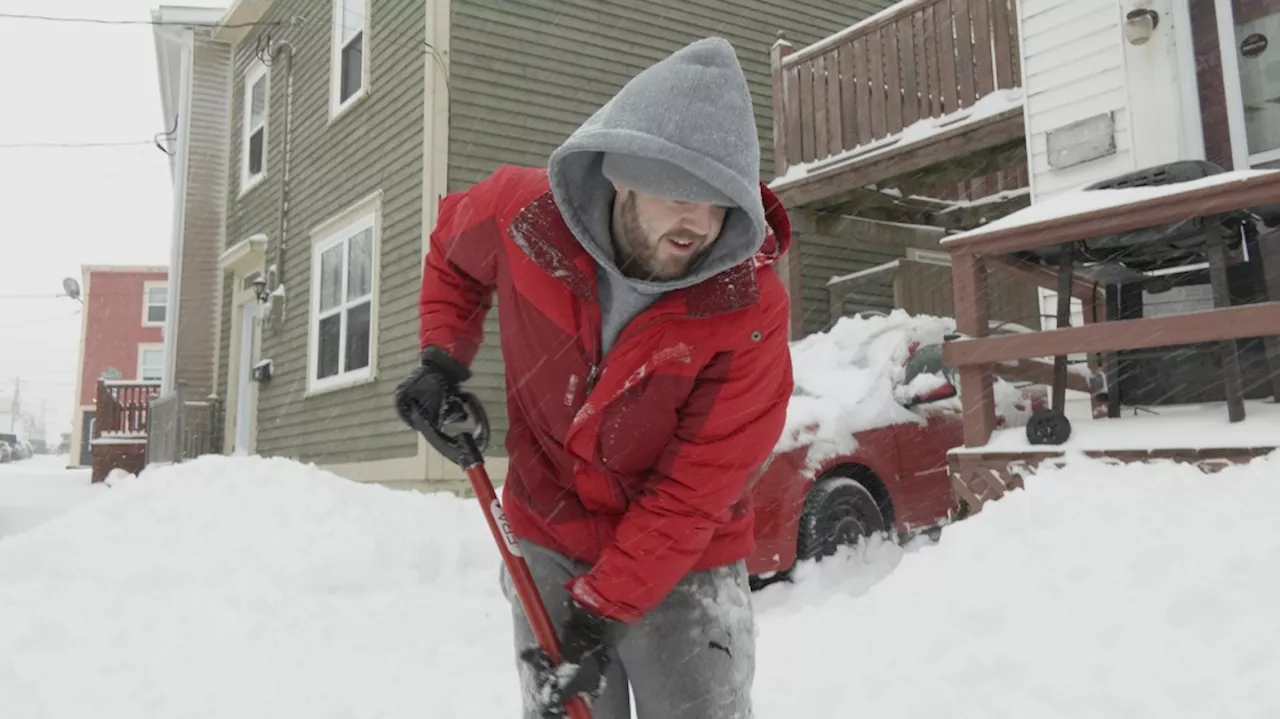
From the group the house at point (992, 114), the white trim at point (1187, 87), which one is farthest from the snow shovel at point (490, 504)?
the white trim at point (1187, 87)

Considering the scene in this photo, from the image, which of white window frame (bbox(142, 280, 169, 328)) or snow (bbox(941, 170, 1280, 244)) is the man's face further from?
white window frame (bbox(142, 280, 169, 328))

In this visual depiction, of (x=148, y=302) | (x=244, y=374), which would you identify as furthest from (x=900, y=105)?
(x=148, y=302)

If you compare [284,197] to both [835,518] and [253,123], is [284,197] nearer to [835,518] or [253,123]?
[253,123]

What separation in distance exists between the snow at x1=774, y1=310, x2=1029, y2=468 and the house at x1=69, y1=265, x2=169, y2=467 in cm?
3122

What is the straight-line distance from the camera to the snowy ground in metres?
2.96

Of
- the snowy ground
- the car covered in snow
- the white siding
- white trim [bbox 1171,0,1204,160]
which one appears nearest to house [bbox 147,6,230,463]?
the snowy ground

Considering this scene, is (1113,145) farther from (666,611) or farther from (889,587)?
(666,611)

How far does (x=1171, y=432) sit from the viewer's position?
4266 millimetres

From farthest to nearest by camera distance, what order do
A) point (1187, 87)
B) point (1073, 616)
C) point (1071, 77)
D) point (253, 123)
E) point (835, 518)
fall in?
point (253, 123) → point (1071, 77) → point (1187, 87) → point (835, 518) → point (1073, 616)

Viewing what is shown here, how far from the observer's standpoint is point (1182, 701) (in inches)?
107

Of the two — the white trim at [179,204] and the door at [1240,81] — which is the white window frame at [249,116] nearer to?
the white trim at [179,204]

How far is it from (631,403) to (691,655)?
561 millimetres

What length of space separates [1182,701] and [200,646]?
13.1 feet

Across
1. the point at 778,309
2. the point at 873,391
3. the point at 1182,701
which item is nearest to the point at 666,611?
the point at 778,309
